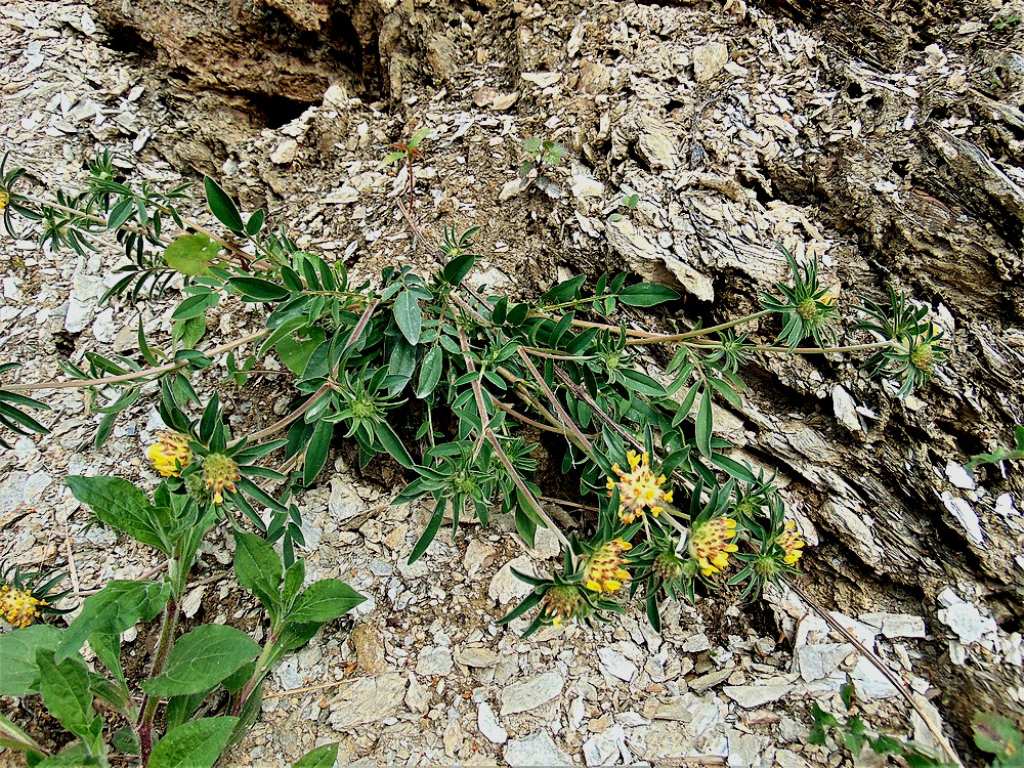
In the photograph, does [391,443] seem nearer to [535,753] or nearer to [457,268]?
[457,268]

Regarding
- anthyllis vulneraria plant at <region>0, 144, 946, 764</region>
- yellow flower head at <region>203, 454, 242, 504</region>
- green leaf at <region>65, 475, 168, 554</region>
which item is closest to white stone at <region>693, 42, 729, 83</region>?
anthyllis vulneraria plant at <region>0, 144, 946, 764</region>

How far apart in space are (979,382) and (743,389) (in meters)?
0.71

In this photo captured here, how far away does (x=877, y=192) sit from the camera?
2285mm

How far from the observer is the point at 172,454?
1.61 metres

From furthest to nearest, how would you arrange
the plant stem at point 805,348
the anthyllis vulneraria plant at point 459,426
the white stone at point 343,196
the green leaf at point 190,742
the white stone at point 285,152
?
the white stone at point 285,152 < the white stone at point 343,196 < the plant stem at point 805,348 < the anthyllis vulneraria plant at point 459,426 < the green leaf at point 190,742

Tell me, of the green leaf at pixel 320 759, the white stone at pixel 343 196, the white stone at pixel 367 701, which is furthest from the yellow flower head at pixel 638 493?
the white stone at pixel 343 196

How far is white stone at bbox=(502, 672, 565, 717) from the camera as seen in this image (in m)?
1.78

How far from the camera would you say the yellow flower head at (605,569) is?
157cm

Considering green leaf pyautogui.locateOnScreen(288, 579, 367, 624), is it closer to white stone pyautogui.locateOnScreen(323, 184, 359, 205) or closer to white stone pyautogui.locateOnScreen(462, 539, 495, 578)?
white stone pyautogui.locateOnScreen(462, 539, 495, 578)

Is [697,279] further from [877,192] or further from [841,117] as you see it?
[841,117]

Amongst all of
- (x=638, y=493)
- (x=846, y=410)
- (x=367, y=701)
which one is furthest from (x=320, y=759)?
(x=846, y=410)

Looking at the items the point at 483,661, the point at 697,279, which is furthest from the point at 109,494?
the point at 697,279

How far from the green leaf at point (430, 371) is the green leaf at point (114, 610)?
860mm

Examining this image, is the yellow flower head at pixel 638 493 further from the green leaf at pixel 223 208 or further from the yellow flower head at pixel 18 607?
the yellow flower head at pixel 18 607
